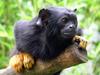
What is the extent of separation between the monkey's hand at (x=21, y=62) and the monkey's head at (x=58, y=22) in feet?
0.79

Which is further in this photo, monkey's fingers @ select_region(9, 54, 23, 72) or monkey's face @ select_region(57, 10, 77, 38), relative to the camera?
monkey's fingers @ select_region(9, 54, 23, 72)

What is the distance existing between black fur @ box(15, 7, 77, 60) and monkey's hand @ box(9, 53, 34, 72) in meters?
0.04

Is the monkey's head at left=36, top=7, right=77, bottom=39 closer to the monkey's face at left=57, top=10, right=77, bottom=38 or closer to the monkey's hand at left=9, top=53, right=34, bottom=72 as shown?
the monkey's face at left=57, top=10, right=77, bottom=38

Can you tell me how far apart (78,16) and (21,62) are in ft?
5.76

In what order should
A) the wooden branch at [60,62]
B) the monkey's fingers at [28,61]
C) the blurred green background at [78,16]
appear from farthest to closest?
the blurred green background at [78,16] < the monkey's fingers at [28,61] < the wooden branch at [60,62]

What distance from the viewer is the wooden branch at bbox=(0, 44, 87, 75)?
2604 mm

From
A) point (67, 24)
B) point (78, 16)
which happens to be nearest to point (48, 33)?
point (67, 24)

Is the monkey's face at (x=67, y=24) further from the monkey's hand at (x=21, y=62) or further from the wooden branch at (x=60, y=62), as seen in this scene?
the monkey's hand at (x=21, y=62)

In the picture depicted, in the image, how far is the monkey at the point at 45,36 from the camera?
279 centimetres

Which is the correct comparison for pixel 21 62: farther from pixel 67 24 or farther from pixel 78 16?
pixel 78 16

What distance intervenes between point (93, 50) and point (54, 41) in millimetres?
1606

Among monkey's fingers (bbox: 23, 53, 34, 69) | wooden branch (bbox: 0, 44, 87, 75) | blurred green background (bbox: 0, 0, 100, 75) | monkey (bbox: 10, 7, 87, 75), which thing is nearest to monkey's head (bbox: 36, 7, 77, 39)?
monkey (bbox: 10, 7, 87, 75)

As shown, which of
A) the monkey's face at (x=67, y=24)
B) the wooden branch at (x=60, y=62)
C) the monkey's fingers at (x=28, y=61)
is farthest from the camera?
the monkey's fingers at (x=28, y=61)

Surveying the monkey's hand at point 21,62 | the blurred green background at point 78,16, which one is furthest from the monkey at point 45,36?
the blurred green background at point 78,16
